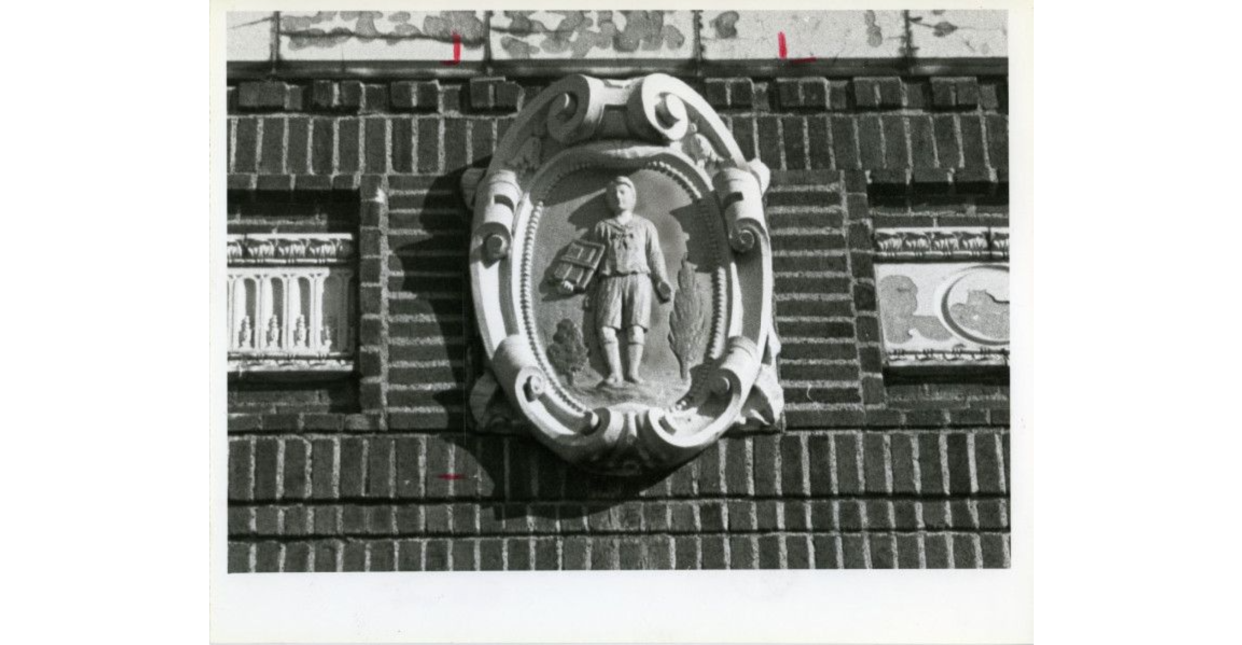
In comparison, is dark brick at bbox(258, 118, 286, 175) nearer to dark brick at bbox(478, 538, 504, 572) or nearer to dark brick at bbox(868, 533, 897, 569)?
dark brick at bbox(478, 538, 504, 572)

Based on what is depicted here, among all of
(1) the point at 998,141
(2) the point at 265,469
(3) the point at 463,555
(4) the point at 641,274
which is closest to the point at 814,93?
(1) the point at 998,141

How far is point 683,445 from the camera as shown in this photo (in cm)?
854

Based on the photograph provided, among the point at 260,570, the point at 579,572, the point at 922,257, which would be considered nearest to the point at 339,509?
Answer: the point at 260,570

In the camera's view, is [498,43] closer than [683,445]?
No

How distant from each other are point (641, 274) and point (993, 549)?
66.2 inches

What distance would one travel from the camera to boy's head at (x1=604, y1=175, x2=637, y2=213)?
8.85 meters

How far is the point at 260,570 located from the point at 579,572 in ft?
3.89

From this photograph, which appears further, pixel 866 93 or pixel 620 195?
pixel 866 93

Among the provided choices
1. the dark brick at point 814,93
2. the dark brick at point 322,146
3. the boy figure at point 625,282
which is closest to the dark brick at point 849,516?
the boy figure at point 625,282

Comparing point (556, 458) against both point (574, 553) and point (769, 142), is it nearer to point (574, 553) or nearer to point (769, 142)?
point (574, 553)

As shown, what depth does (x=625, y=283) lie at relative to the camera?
873 cm

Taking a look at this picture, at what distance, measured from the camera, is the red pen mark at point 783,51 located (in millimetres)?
9117
